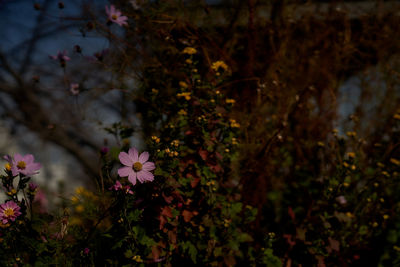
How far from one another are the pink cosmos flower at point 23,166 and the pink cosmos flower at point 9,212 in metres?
0.14

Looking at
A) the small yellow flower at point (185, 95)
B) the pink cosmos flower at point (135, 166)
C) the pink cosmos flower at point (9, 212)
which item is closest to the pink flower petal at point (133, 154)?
the pink cosmos flower at point (135, 166)

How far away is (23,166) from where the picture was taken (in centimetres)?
117

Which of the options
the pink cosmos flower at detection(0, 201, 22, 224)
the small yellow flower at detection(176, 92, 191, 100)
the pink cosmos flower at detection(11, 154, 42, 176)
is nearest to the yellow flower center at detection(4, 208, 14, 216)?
the pink cosmos flower at detection(0, 201, 22, 224)

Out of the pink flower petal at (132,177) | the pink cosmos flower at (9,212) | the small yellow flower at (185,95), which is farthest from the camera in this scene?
the small yellow flower at (185,95)

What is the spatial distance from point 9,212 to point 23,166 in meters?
0.19

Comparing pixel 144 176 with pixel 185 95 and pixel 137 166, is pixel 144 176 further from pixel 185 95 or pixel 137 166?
pixel 185 95

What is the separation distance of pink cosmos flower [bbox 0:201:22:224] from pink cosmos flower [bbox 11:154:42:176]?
14 centimetres

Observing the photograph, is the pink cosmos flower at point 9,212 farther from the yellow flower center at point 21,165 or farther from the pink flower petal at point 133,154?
the pink flower petal at point 133,154

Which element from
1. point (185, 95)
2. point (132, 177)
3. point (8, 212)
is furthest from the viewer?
point (185, 95)

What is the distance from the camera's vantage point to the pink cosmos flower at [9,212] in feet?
3.71

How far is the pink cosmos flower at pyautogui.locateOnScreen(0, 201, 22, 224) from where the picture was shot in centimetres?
113

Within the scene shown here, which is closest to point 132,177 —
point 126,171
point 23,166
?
point 126,171

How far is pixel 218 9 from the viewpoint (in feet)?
7.22

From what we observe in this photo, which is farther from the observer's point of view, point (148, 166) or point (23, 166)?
point (23, 166)
